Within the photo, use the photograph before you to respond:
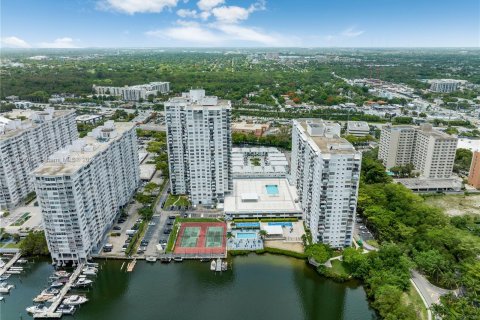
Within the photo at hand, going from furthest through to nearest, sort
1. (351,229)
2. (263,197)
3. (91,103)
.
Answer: (91,103)
(263,197)
(351,229)

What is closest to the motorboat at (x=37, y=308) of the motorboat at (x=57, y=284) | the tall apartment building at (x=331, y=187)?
the motorboat at (x=57, y=284)

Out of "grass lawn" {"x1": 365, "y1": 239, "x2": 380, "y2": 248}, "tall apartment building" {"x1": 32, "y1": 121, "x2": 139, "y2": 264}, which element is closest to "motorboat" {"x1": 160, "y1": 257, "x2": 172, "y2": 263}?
"tall apartment building" {"x1": 32, "y1": 121, "x2": 139, "y2": 264}

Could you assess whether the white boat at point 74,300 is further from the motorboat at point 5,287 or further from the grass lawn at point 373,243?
the grass lawn at point 373,243

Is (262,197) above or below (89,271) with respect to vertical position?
above

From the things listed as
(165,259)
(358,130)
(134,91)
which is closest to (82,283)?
(165,259)

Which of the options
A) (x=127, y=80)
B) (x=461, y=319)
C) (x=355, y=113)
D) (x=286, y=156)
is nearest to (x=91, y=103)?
(x=127, y=80)

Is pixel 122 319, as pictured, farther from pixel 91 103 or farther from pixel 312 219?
pixel 91 103

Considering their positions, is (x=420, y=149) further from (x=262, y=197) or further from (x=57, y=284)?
(x=57, y=284)
